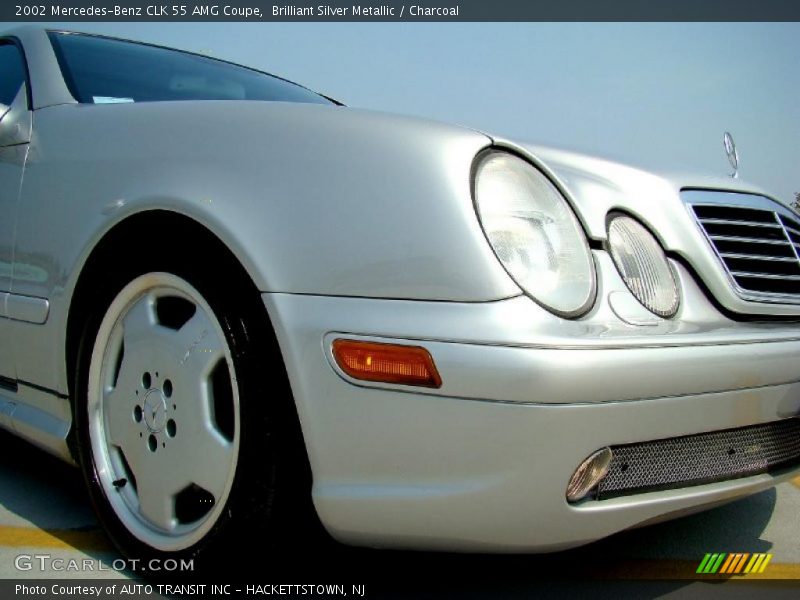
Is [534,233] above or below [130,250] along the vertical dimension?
above

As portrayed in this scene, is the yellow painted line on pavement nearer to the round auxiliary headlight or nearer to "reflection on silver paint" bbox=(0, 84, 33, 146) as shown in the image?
"reflection on silver paint" bbox=(0, 84, 33, 146)

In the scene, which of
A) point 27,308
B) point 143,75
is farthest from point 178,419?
point 143,75

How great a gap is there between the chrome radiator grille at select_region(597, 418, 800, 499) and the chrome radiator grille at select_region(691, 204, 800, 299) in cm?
34

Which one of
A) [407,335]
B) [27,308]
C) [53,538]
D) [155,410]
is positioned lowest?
[53,538]

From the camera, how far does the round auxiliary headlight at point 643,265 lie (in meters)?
1.66

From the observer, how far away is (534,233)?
1574 millimetres

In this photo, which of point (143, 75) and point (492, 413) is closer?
point (492, 413)

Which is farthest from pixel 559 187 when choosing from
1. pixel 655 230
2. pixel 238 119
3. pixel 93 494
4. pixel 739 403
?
pixel 93 494

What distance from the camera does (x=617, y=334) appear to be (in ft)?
4.91

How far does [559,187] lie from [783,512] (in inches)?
52.5

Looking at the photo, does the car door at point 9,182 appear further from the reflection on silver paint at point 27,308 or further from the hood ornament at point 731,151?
the hood ornament at point 731,151

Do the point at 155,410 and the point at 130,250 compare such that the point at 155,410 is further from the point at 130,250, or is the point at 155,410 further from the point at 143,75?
the point at 143,75

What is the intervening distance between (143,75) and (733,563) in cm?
220

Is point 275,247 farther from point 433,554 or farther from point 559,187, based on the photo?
point 433,554
